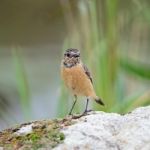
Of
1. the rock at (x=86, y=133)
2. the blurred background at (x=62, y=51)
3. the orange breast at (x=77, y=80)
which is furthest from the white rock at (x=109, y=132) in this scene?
the blurred background at (x=62, y=51)

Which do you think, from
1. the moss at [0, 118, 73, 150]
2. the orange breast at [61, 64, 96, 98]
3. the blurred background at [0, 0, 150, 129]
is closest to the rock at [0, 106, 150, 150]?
the moss at [0, 118, 73, 150]

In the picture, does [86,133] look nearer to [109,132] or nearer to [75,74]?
[109,132]

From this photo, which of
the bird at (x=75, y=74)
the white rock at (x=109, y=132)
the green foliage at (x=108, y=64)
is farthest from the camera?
the green foliage at (x=108, y=64)

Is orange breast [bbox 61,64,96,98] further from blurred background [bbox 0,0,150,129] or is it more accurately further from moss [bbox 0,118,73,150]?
blurred background [bbox 0,0,150,129]

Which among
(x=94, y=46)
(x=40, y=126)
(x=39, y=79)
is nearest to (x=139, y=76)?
(x=94, y=46)

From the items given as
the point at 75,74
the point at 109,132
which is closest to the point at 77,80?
the point at 75,74

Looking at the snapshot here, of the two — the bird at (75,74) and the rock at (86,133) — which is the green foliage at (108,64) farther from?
the rock at (86,133)
